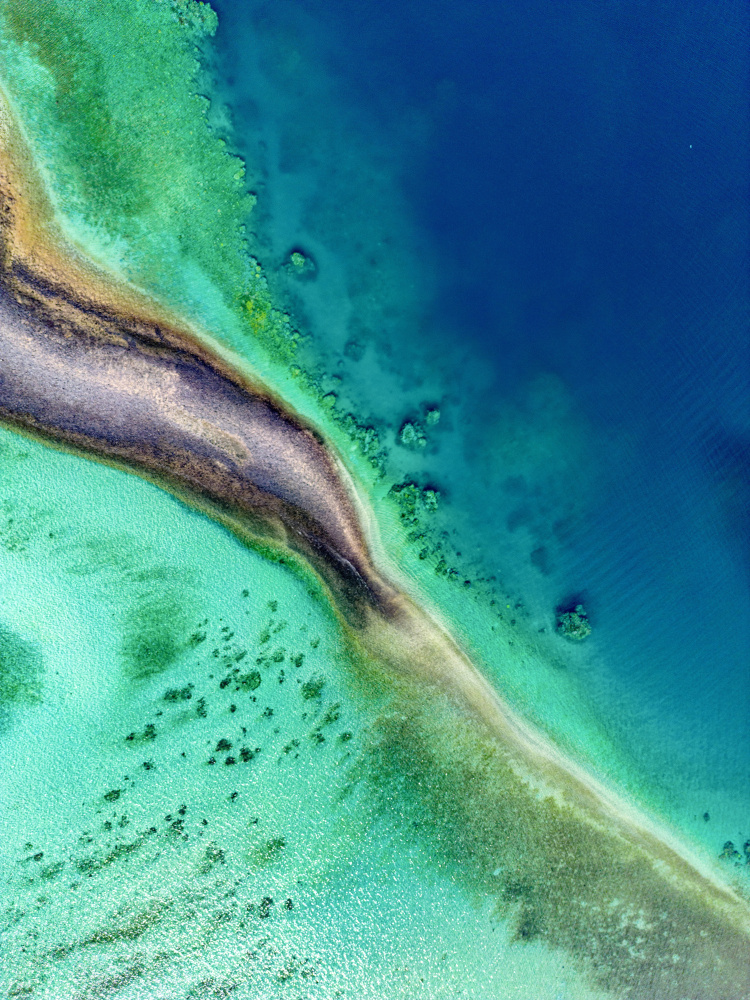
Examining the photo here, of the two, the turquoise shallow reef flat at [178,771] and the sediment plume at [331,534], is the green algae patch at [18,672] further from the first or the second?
the sediment plume at [331,534]

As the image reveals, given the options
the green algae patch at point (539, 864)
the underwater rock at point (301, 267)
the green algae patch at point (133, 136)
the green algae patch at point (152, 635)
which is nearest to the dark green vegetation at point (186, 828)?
the green algae patch at point (152, 635)

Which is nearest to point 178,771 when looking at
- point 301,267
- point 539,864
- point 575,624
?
point 539,864

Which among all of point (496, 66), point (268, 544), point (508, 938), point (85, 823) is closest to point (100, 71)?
point (496, 66)

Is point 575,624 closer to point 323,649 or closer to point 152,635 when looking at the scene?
point 323,649

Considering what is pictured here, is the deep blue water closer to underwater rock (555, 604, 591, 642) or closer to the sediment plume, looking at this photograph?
underwater rock (555, 604, 591, 642)

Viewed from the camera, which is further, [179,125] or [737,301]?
[737,301]

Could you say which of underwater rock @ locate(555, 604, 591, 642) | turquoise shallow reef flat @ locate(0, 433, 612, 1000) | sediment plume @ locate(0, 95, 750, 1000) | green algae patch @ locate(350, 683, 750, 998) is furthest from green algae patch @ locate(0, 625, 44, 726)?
underwater rock @ locate(555, 604, 591, 642)

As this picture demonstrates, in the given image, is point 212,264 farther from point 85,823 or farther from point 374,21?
point 85,823
